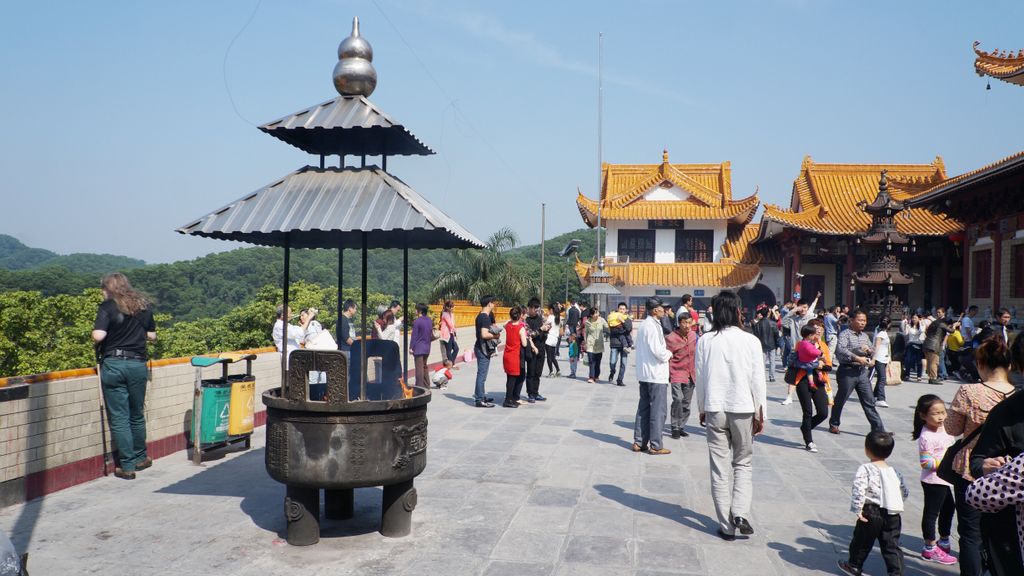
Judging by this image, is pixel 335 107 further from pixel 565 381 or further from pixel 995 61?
pixel 995 61

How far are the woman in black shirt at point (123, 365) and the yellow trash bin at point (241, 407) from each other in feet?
3.07

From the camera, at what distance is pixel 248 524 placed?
525 centimetres

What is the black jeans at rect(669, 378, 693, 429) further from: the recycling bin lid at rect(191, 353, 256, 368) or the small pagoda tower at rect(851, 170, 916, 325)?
the small pagoda tower at rect(851, 170, 916, 325)

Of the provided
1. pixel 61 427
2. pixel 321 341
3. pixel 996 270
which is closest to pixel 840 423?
pixel 321 341

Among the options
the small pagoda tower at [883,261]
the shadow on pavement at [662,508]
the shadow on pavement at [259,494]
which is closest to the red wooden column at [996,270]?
the small pagoda tower at [883,261]

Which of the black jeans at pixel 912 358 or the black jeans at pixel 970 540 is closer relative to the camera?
the black jeans at pixel 970 540

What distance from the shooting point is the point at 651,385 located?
782 centimetres

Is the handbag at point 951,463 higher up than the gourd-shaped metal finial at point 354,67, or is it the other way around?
the gourd-shaped metal finial at point 354,67

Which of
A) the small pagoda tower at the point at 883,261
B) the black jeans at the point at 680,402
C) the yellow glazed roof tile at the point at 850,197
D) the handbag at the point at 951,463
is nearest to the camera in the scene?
the handbag at the point at 951,463

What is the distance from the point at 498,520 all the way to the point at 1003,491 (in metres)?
3.50

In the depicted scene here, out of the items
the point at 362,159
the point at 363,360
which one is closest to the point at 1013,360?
the point at 363,360

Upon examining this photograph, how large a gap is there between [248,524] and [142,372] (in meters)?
2.06

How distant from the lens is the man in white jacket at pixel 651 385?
7.81 meters

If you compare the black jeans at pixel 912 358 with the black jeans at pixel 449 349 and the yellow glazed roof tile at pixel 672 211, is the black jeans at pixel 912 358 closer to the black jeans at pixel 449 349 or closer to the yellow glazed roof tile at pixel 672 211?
the black jeans at pixel 449 349
